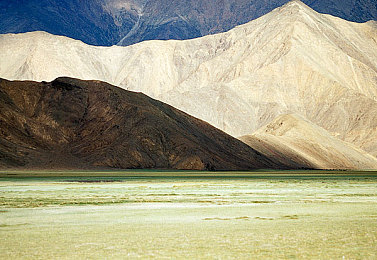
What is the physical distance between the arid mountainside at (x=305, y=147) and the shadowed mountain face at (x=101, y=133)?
29.8 ft

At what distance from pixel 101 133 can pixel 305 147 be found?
49467 mm

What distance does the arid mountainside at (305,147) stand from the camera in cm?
13862

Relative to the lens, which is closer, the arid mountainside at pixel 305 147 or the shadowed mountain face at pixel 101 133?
the shadowed mountain face at pixel 101 133

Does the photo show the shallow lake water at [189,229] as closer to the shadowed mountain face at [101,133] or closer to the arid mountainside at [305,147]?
the shadowed mountain face at [101,133]

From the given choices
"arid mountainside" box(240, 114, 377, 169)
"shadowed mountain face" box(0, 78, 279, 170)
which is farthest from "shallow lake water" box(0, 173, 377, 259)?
"arid mountainside" box(240, 114, 377, 169)

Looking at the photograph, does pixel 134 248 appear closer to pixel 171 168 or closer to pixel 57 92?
pixel 171 168

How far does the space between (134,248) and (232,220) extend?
813cm

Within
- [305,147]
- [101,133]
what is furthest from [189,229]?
[305,147]

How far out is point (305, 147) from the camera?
146 m

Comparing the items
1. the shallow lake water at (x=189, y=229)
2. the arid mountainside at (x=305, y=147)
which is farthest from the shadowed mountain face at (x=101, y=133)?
the shallow lake water at (x=189, y=229)

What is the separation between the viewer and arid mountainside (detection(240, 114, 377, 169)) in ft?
455

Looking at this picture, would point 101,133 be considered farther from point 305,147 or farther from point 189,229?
point 189,229

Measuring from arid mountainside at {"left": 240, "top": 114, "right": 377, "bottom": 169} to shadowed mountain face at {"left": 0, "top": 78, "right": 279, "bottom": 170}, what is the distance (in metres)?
9.09

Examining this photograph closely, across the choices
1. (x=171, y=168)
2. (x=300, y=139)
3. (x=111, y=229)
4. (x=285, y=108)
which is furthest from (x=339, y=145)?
(x=111, y=229)
